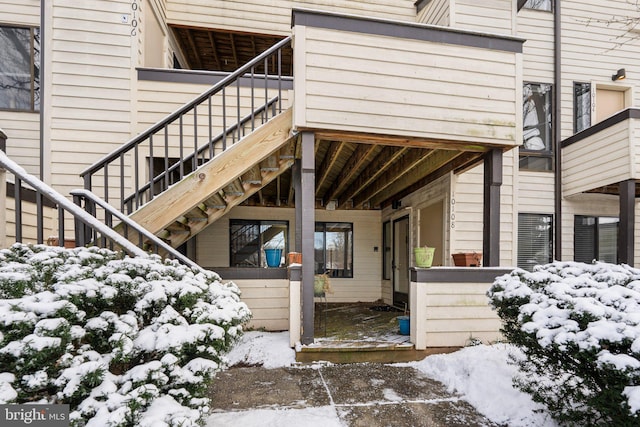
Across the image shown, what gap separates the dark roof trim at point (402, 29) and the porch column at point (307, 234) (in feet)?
4.00

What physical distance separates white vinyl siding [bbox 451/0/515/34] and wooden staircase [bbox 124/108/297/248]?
3568 millimetres

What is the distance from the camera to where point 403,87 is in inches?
148

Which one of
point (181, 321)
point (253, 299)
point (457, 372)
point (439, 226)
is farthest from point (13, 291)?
point (439, 226)

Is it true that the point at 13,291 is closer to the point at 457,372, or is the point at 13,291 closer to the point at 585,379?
the point at 585,379

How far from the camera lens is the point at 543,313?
2135 mm

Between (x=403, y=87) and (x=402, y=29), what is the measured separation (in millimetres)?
665

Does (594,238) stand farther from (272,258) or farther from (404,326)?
(272,258)

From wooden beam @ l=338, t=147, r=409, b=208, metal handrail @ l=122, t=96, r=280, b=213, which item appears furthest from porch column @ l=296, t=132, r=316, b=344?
wooden beam @ l=338, t=147, r=409, b=208

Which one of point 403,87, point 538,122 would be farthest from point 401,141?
point 538,122

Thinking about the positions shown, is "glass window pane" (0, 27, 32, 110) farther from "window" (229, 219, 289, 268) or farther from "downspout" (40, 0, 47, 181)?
"window" (229, 219, 289, 268)

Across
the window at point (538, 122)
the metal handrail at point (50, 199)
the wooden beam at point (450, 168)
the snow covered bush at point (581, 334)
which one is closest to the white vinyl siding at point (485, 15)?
the window at point (538, 122)

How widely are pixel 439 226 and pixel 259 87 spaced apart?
3.70 meters

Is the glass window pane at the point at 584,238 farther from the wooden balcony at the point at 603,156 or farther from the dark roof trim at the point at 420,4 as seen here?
the dark roof trim at the point at 420,4

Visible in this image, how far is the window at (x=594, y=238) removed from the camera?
19.6ft
